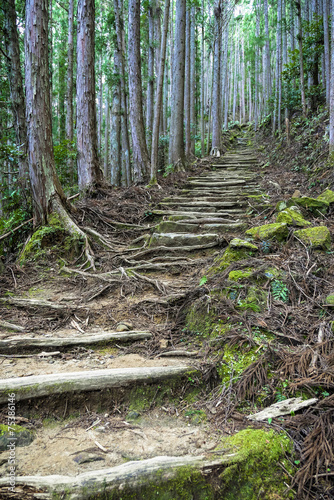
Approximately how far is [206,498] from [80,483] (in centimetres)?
64

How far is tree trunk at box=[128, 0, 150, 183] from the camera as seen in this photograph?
9.26 meters

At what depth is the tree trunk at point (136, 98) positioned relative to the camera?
364 inches

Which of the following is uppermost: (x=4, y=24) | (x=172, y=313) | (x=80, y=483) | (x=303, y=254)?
(x=4, y=24)

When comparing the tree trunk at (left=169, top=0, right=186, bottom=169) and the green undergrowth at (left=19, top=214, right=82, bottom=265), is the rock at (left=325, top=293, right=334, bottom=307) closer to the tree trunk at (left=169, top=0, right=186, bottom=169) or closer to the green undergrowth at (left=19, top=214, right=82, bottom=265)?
the green undergrowth at (left=19, top=214, right=82, bottom=265)

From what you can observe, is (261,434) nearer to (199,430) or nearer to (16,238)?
(199,430)

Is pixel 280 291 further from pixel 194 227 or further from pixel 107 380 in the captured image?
pixel 194 227

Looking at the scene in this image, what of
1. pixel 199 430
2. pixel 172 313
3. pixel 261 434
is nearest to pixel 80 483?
pixel 199 430

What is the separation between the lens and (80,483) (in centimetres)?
152

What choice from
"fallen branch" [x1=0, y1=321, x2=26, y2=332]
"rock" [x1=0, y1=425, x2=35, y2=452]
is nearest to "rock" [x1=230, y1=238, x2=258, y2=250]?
"fallen branch" [x1=0, y1=321, x2=26, y2=332]

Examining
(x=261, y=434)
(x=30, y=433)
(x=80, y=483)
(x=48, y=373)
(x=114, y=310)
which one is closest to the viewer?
(x=80, y=483)

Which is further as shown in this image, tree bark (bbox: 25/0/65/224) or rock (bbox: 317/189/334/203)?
tree bark (bbox: 25/0/65/224)

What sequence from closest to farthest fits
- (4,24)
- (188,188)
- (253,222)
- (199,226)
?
(253,222) → (199,226) → (4,24) → (188,188)

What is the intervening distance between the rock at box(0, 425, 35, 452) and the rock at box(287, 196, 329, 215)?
14.4ft

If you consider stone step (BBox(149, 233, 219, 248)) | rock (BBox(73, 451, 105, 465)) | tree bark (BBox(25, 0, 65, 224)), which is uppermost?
tree bark (BBox(25, 0, 65, 224))
